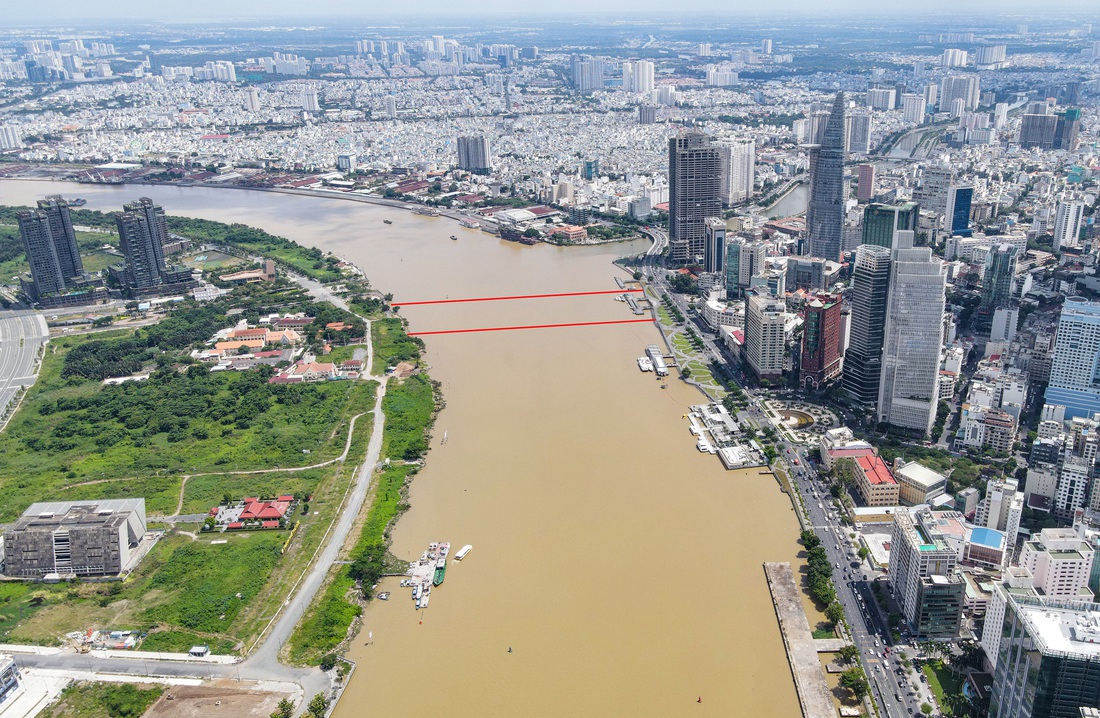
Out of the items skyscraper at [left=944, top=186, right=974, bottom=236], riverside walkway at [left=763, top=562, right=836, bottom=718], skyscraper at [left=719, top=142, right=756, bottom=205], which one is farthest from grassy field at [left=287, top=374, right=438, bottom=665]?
skyscraper at [left=719, top=142, right=756, bottom=205]

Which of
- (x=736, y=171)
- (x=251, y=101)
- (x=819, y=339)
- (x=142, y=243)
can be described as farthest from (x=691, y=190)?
(x=251, y=101)

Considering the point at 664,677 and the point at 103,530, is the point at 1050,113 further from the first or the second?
the point at 103,530

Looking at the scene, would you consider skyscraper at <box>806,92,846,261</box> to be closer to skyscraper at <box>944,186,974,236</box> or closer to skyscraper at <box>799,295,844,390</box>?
skyscraper at <box>944,186,974,236</box>

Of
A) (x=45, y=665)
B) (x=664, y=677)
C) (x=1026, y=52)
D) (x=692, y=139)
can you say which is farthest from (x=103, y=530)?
(x=1026, y=52)

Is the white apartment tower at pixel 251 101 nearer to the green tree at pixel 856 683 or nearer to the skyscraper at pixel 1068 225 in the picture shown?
the skyscraper at pixel 1068 225

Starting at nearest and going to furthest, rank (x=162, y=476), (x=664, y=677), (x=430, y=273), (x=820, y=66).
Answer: (x=664, y=677)
(x=162, y=476)
(x=430, y=273)
(x=820, y=66)
